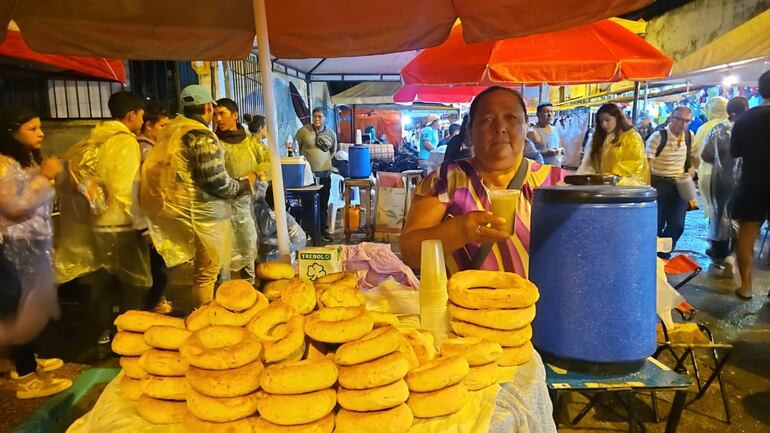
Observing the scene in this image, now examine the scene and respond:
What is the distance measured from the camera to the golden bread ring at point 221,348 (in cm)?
110

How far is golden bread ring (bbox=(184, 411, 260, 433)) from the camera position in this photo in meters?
1.08

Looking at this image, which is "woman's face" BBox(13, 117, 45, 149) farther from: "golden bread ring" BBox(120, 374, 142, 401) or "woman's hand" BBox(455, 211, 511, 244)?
"woman's hand" BBox(455, 211, 511, 244)

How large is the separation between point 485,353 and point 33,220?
146 inches

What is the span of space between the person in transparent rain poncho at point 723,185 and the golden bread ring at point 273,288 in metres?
7.16

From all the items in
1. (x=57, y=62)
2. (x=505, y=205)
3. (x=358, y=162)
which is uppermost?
(x=57, y=62)

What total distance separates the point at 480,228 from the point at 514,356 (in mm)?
658

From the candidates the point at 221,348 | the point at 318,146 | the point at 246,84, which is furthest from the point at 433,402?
the point at 246,84

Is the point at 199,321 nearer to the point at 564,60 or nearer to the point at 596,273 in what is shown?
the point at 596,273

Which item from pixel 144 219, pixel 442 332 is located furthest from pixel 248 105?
pixel 442 332

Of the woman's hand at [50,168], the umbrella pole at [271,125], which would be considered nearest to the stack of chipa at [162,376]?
the umbrella pole at [271,125]

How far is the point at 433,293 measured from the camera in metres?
1.76

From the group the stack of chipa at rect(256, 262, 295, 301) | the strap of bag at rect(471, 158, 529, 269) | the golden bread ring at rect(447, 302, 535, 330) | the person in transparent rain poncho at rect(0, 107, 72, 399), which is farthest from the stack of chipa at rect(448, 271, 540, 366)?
the person in transparent rain poncho at rect(0, 107, 72, 399)

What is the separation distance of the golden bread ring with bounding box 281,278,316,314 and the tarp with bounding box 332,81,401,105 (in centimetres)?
1335

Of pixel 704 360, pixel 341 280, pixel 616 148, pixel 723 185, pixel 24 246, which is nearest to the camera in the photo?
pixel 341 280
